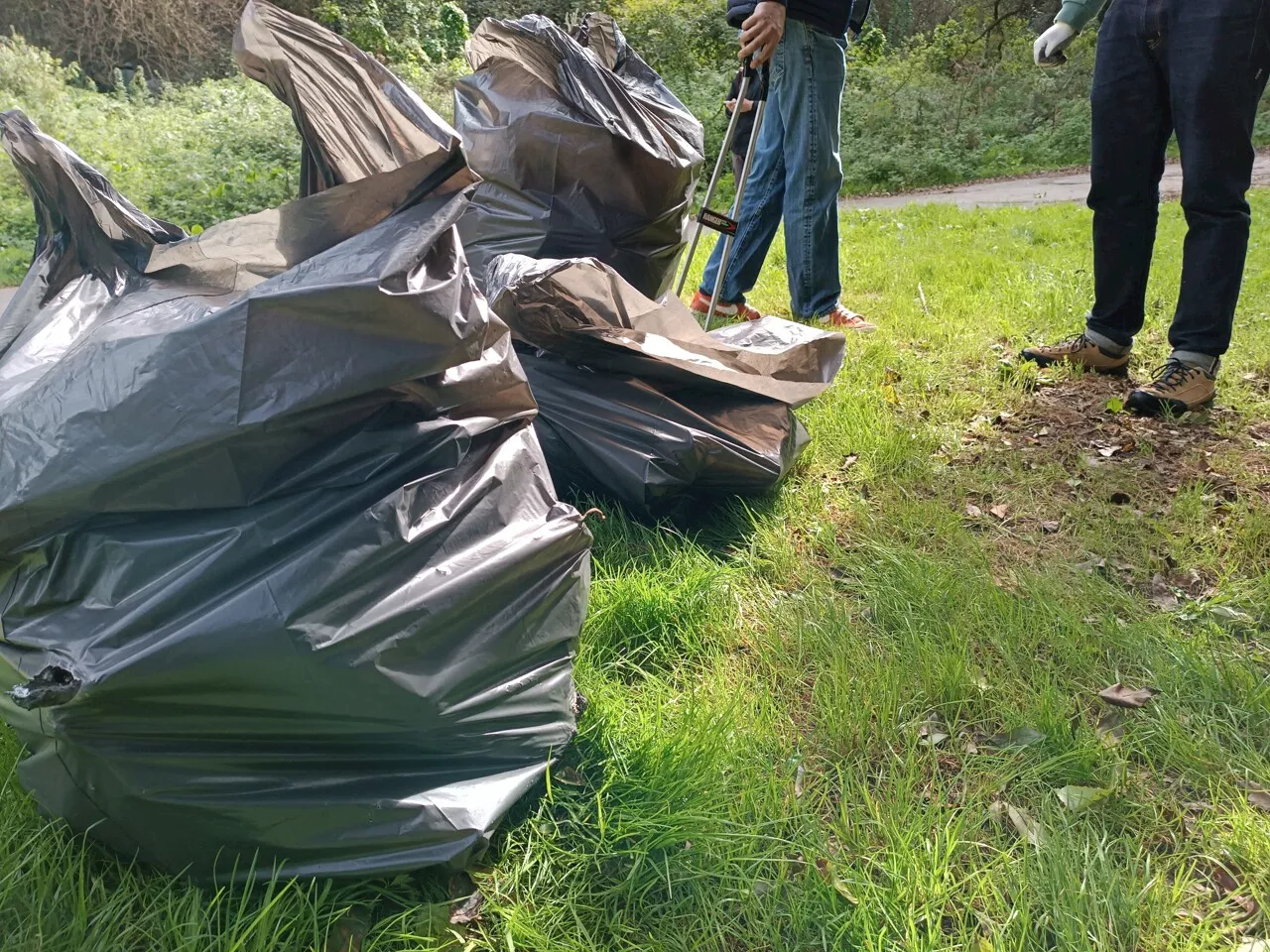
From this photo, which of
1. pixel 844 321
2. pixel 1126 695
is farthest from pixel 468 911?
pixel 844 321

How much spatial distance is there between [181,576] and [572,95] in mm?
2037

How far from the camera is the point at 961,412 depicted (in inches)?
124

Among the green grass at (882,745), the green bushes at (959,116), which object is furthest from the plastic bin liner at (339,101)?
the green bushes at (959,116)

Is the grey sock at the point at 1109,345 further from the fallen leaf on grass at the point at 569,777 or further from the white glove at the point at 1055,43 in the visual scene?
the fallen leaf on grass at the point at 569,777

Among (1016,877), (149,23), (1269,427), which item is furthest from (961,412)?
(149,23)

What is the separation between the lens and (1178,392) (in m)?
2.97

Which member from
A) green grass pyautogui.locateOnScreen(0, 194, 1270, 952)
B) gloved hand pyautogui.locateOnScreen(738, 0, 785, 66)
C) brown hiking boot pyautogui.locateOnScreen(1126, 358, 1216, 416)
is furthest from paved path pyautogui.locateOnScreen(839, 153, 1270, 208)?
green grass pyautogui.locateOnScreen(0, 194, 1270, 952)

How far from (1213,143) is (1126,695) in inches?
82.1

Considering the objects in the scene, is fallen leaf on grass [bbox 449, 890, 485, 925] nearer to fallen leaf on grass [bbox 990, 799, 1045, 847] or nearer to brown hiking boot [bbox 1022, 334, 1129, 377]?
fallen leaf on grass [bbox 990, 799, 1045, 847]

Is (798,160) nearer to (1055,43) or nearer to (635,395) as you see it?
(1055,43)

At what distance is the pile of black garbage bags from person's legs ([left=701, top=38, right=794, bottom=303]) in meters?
2.79

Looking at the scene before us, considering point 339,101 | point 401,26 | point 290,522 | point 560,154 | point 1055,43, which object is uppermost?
point 401,26

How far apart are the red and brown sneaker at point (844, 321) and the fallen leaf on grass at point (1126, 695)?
2549 millimetres

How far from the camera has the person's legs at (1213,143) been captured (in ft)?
8.96
